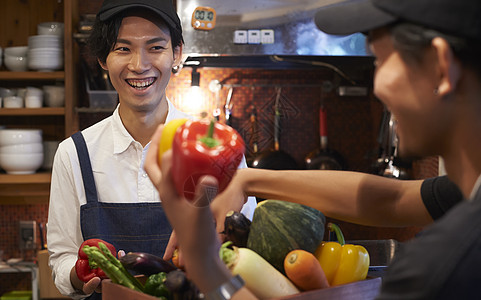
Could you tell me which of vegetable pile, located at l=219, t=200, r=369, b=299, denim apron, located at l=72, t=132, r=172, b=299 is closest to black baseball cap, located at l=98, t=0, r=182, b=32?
denim apron, located at l=72, t=132, r=172, b=299

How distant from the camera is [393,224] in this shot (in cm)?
125

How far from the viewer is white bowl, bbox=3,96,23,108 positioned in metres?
3.16

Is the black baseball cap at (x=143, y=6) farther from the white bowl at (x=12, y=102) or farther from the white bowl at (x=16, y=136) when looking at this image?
the white bowl at (x=12, y=102)

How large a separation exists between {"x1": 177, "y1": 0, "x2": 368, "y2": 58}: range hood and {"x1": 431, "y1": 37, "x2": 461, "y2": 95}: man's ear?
2.42 m

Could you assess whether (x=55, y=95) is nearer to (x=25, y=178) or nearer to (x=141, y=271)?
(x=25, y=178)

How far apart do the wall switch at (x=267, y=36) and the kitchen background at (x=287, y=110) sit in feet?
1.16

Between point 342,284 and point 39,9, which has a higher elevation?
point 39,9

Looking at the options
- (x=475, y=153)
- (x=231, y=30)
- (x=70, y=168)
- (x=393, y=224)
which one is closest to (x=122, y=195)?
(x=70, y=168)

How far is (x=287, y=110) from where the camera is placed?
372cm

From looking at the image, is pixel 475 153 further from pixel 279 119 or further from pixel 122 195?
pixel 279 119

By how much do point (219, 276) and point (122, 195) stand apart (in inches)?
37.6

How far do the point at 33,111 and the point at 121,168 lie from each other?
1644 mm

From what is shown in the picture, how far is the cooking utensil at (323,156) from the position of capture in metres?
3.50

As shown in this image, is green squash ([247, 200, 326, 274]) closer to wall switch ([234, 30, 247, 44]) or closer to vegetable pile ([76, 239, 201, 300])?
vegetable pile ([76, 239, 201, 300])
